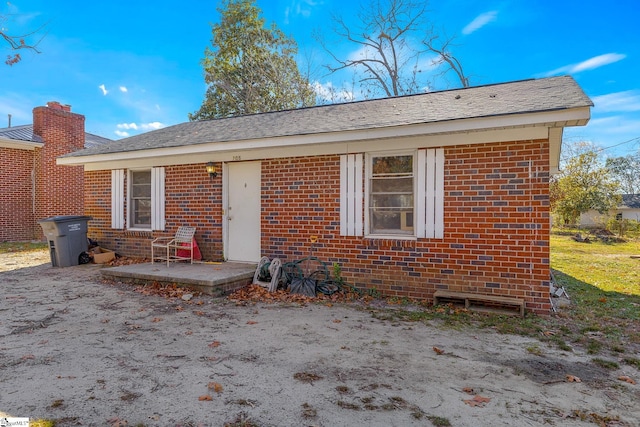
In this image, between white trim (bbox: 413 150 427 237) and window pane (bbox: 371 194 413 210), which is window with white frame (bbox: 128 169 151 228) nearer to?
window pane (bbox: 371 194 413 210)

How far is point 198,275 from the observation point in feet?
20.5

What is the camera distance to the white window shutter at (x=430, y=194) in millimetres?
5652

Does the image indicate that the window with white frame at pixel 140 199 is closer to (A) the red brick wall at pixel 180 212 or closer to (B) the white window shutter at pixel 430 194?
(A) the red brick wall at pixel 180 212

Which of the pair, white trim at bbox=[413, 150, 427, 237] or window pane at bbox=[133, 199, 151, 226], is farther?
window pane at bbox=[133, 199, 151, 226]

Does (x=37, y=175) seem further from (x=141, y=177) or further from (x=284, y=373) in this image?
(x=284, y=373)

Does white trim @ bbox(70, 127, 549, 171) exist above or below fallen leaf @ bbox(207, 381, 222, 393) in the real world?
above

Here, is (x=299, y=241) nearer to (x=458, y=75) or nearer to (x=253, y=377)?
(x=253, y=377)

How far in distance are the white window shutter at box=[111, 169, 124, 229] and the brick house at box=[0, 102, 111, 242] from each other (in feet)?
25.8

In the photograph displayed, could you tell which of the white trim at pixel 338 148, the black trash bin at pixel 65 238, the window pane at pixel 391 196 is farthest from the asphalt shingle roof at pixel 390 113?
the black trash bin at pixel 65 238

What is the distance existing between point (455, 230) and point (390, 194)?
121 cm

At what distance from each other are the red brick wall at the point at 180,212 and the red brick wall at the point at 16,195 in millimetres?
7750

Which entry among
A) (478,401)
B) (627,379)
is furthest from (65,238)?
(627,379)

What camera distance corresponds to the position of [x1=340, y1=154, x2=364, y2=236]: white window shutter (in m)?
6.23

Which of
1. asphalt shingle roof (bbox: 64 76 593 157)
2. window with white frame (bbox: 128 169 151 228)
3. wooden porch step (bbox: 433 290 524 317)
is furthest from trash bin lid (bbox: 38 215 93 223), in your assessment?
wooden porch step (bbox: 433 290 524 317)
